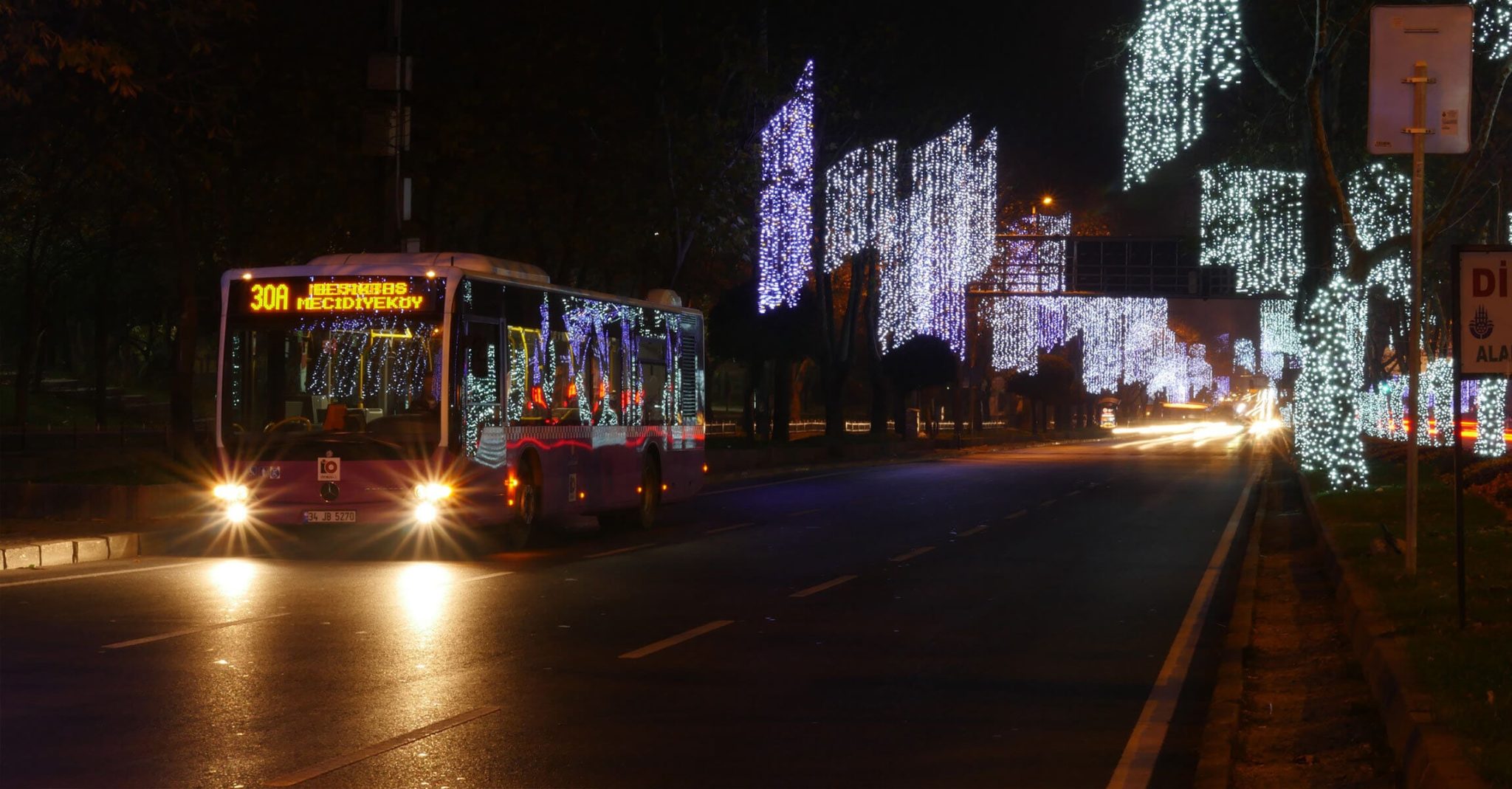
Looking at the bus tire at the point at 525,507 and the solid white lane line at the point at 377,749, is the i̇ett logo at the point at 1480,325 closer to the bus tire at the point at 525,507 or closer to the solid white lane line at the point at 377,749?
the solid white lane line at the point at 377,749

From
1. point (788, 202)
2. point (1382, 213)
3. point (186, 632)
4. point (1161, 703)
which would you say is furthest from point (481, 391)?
point (1382, 213)

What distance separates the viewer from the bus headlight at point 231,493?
19.0 meters

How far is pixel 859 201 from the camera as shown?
2058 inches

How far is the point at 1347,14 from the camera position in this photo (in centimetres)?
2983

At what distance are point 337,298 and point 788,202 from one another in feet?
94.7

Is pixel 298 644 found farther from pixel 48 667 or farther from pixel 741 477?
pixel 741 477

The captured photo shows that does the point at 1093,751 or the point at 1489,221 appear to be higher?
the point at 1489,221

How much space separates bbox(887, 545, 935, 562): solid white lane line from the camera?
789 inches

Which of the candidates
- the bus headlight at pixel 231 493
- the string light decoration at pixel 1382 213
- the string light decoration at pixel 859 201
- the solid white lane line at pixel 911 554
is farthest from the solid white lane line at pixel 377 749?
the string light decoration at pixel 859 201

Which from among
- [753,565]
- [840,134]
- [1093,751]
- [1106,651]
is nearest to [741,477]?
[840,134]

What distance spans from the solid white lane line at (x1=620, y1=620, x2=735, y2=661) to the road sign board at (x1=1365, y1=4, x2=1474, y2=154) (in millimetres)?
7429

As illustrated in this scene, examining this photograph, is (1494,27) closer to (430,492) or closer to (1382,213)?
(1382,213)

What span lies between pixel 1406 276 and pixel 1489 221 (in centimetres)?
882

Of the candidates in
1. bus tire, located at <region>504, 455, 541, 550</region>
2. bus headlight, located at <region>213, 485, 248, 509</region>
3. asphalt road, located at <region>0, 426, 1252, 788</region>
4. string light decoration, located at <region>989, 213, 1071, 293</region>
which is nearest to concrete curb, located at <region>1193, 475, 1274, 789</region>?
asphalt road, located at <region>0, 426, 1252, 788</region>
